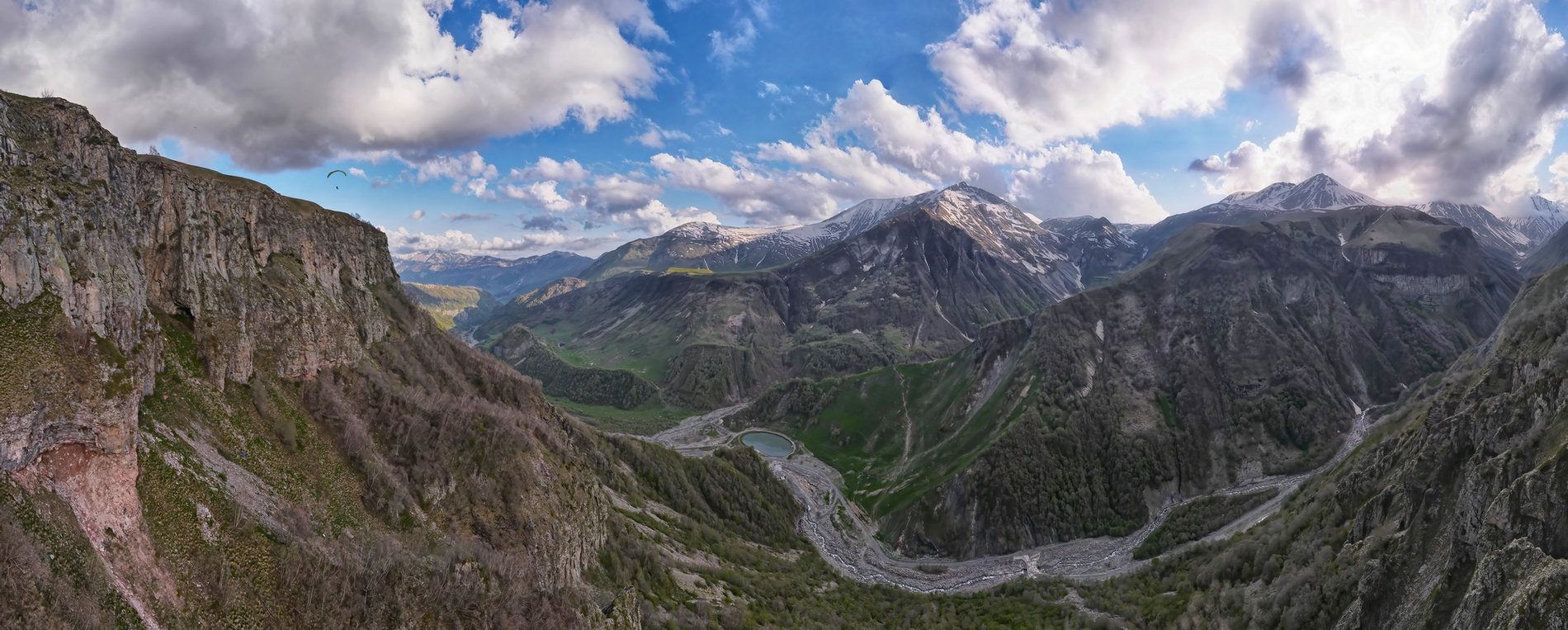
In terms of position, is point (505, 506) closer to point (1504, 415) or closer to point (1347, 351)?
point (1504, 415)

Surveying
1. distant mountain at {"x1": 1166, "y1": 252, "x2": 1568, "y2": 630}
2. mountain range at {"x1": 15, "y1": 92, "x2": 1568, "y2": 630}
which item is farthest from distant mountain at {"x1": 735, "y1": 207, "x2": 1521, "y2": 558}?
distant mountain at {"x1": 1166, "y1": 252, "x2": 1568, "y2": 630}

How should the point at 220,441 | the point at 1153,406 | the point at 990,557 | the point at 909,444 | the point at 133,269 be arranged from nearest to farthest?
the point at 220,441
the point at 133,269
the point at 990,557
the point at 1153,406
the point at 909,444

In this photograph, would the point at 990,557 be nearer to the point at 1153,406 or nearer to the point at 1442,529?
the point at 1153,406

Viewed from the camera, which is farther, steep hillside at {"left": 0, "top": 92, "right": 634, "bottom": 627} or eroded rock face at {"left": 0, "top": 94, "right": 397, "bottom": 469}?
eroded rock face at {"left": 0, "top": 94, "right": 397, "bottom": 469}

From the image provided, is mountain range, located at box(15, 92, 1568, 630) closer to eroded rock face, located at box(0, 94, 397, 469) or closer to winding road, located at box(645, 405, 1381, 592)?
eroded rock face, located at box(0, 94, 397, 469)

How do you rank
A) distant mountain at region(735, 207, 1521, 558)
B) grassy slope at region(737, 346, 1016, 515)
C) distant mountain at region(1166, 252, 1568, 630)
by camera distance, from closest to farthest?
1. distant mountain at region(1166, 252, 1568, 630)
2. distant mountain at region(735, 207, 1521, 558)
3. grassy slope at region(737, 346, 1016, 515)

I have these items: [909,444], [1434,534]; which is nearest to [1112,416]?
[909,444]
